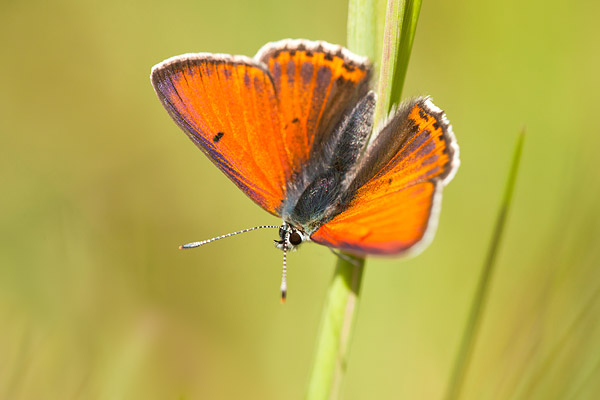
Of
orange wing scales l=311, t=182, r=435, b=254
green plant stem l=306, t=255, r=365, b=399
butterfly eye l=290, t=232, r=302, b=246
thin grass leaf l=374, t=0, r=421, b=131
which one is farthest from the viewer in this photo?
butterfly eye l=290, t=232, r=302, b=246

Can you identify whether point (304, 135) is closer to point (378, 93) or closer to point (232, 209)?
point (232, 209)

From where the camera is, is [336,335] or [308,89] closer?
[336,335]

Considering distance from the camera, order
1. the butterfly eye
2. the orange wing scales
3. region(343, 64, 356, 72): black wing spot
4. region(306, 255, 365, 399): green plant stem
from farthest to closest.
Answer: the butterfly eye → region(343, 64, 356, 72): black wing spot → the orange wing scales → region(306, 255, 365, 399): green plant stem

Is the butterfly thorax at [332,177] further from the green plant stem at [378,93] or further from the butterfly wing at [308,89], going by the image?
the green plant stem at [378,93]

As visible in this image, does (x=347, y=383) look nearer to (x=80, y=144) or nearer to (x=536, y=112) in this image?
(x=536, y=112)

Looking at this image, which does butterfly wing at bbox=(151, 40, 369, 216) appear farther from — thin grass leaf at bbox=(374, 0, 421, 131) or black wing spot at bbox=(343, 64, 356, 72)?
thin grass leaf at bbox=(374, 0, 421, 131)

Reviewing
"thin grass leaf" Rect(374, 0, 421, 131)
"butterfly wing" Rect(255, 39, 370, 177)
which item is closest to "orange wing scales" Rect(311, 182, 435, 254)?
"thin grass leaf" Rect(374, 0, 421, 131)

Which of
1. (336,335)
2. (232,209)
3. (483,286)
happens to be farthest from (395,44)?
(232,209)

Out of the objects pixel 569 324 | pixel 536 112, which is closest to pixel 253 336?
pixel 569 324
